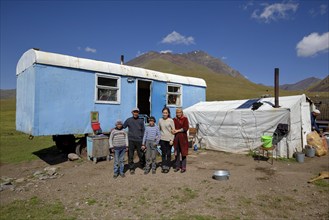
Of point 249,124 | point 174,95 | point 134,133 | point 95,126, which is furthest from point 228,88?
point 134,133

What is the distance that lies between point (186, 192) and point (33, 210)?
3162mm

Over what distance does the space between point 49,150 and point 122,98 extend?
195 inches

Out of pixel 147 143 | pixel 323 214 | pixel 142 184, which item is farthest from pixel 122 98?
pixel 323 214

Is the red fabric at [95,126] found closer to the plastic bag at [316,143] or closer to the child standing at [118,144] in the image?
the child standing at [118,144]

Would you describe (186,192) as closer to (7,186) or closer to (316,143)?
(7,186)

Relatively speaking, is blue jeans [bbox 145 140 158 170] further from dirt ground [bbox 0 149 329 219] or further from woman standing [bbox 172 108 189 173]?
woman standing [bbox 172 108 189 173]

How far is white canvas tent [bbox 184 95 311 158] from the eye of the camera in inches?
334

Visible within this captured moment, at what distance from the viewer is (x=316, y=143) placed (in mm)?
9125

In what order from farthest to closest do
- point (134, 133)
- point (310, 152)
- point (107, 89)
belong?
point (107, 89)
point (310, 152)
point (134, 133)

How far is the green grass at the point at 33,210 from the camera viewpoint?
13.3ft

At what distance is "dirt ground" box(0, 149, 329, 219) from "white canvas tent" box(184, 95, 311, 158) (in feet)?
4.43

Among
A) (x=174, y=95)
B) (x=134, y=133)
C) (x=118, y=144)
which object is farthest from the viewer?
(x=174, y=95)

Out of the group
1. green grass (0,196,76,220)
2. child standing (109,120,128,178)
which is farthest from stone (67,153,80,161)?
green grass (0,196,76,220)

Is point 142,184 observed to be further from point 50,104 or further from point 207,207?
point 50,104
